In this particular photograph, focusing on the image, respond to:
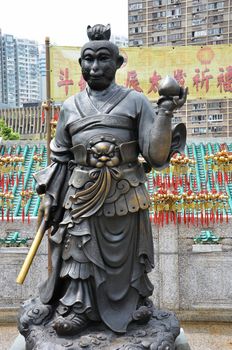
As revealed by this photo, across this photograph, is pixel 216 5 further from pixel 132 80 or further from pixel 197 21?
pixel 132 80

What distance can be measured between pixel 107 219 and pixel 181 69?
260 inches

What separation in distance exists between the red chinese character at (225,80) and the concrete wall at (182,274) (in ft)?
9.51

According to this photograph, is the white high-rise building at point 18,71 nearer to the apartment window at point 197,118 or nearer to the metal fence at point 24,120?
the metal fence at point 24,120

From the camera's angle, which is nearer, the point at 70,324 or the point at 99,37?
the point at 70,324

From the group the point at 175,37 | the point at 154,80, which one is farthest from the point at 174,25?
the point at 154,80

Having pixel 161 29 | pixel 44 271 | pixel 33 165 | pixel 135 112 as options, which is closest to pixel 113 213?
pixel 135 112

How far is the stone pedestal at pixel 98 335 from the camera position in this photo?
357 centimetres

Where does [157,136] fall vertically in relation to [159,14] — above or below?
below

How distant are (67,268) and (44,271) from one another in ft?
17.5

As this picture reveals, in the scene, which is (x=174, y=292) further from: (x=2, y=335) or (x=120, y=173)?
Answer: (x=120, y=173)

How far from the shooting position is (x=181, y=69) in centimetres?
969

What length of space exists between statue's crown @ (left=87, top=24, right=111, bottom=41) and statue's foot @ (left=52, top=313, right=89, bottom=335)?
2.28 m

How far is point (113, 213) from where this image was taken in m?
3.73

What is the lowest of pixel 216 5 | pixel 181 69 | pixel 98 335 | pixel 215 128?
pixel 98 335
